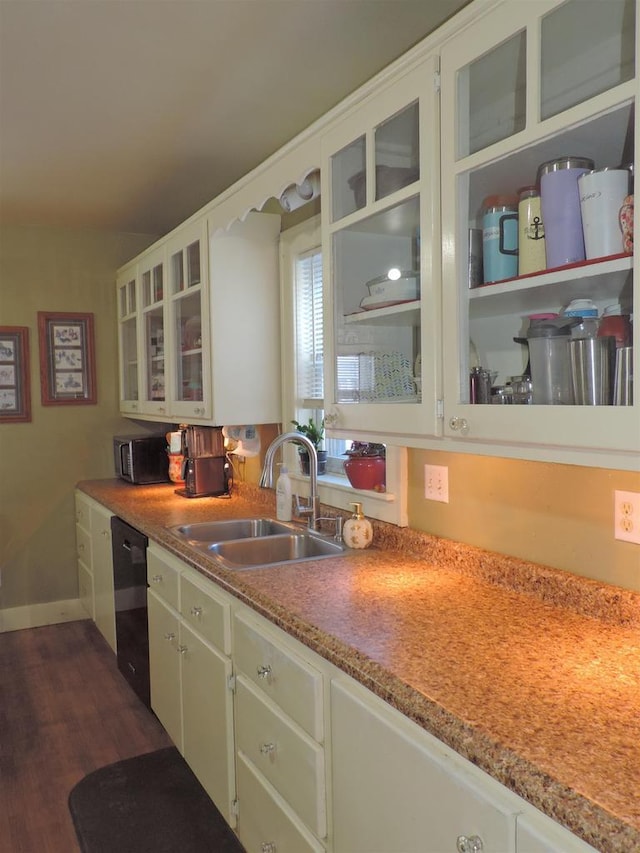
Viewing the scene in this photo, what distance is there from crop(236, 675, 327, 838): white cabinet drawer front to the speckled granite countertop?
0.81 ft

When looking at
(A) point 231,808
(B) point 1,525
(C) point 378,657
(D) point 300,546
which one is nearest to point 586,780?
(C) point 378,657

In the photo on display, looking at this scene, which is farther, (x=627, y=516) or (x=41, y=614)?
(x=41, y=614)

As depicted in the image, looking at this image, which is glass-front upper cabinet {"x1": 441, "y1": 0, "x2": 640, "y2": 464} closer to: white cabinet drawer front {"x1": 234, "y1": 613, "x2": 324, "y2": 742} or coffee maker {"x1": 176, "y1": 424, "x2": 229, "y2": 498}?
white cabinet drawer front {"x1": 234, "y1": 613, "x2": 324, "y2": 742}

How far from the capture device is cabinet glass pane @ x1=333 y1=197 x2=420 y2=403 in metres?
1.73

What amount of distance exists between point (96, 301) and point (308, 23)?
109 inches

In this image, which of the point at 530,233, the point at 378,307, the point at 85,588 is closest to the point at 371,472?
the point at 378,307

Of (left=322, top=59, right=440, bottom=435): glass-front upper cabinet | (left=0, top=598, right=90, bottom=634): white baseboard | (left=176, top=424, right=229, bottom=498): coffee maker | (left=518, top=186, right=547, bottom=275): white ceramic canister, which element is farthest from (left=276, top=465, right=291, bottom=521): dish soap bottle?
(left=0, top=598, right=90, bottom=634): white baseboard

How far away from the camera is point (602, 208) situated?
1246 mm

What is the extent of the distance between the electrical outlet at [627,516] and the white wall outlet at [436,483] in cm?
62

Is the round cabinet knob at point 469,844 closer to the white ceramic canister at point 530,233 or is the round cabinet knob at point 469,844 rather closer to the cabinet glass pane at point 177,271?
the white ceramic canister at point 530,233

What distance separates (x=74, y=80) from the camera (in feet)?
7.55

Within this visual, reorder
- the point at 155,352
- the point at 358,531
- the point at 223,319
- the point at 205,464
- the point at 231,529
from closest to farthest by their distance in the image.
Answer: the point at 358,531 → the point at 231,529 → the point at 223,319 → the point at 205,464 → the point at 155,352

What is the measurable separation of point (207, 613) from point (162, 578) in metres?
0.50

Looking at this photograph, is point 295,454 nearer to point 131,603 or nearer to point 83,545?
point 131,603
